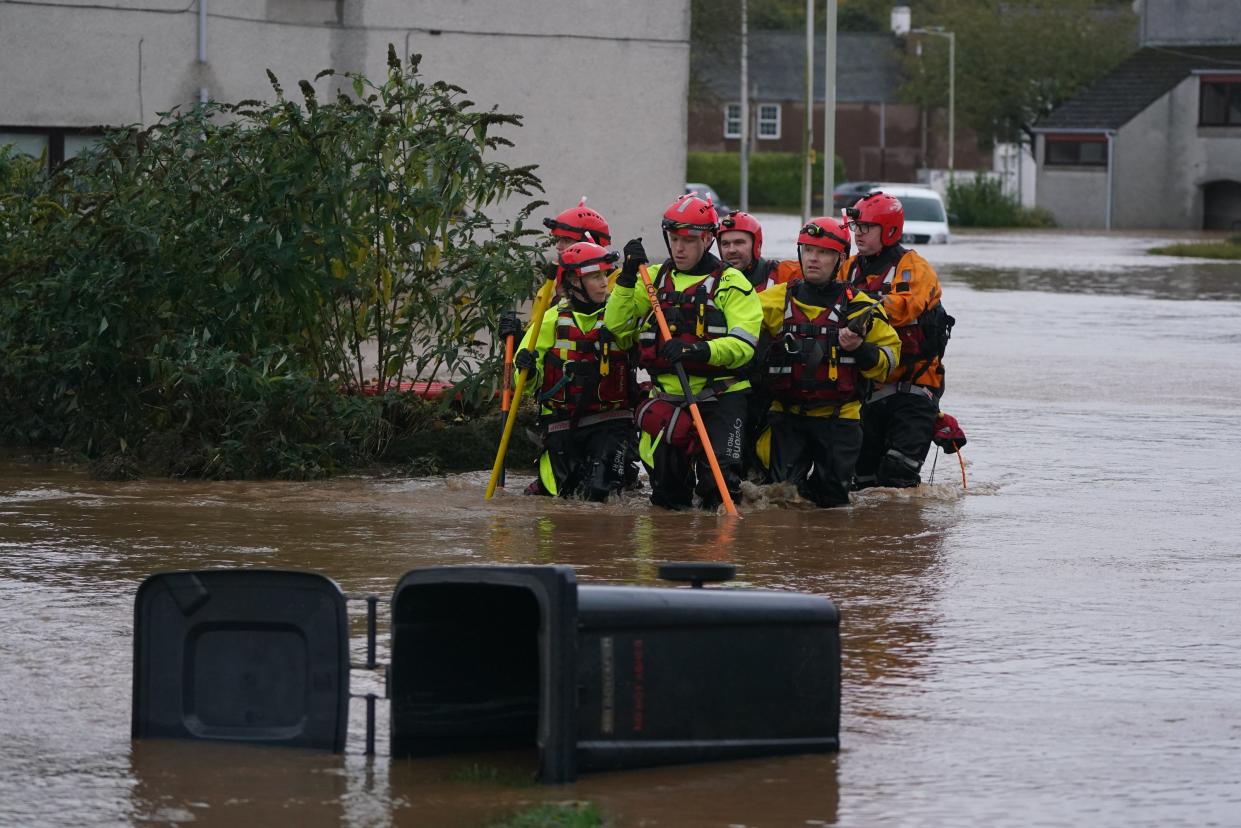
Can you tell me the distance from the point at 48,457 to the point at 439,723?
24.6ft

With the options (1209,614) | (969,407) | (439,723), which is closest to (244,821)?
(439,723)

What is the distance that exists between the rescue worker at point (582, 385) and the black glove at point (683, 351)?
0.50m

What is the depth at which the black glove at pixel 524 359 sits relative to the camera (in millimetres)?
11133

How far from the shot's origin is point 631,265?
35.9ft

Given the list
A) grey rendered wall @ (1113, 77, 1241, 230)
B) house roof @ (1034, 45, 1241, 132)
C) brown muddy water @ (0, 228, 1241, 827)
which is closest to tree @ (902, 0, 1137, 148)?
house roof @ (1034, 45, 1241, 132)

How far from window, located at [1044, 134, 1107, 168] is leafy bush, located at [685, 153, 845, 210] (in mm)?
14705

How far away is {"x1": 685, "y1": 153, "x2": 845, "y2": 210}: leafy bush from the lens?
263 ft

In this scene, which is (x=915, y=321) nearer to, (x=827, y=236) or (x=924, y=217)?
(x=827, y=236)

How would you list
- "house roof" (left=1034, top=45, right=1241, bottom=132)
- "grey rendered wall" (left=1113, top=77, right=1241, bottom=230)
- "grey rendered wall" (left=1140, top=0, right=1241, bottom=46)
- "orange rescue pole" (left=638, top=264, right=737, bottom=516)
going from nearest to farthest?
"orange rescue pole" (left=638, top=264, right=737, bottom=516)
"grey rendered wall" (left=1113, top=77, right=1241, bottom=230)
"house roof" (left=1034, top=45, right=1241, bottom=132)
"grey rendered wall" (left=1140, top=0, right=1241, bottom=46)

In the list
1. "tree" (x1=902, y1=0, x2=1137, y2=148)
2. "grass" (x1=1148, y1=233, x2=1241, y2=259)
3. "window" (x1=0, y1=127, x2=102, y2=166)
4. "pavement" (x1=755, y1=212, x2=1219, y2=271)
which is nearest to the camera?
"window" (x1=0, y1=127, x2=102, y2=166)

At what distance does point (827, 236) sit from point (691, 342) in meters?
0.99

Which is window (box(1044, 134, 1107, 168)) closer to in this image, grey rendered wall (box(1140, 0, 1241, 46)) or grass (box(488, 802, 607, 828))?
grey rendered wall (box(1140, 0, 1241, 46))

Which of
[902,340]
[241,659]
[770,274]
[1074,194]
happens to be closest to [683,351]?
[770,274]

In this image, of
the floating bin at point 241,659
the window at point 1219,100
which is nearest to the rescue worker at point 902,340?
the floating bin at point 241,659
